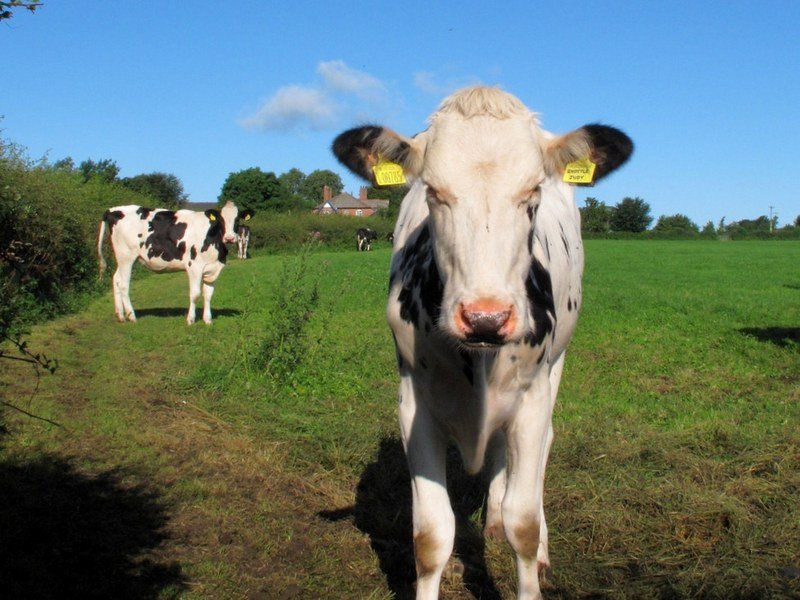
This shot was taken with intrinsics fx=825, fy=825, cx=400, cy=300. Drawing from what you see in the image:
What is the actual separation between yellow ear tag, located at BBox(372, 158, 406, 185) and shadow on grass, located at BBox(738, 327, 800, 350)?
9002 millimetres

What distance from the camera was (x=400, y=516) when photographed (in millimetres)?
5285

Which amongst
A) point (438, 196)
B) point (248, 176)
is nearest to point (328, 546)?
point (438, 196)

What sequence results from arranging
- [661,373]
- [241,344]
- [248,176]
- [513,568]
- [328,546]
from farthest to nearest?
[248,176] → [661,373] → [241,344] → [328,546] → [513,568]

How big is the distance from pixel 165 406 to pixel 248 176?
85891 millimetres

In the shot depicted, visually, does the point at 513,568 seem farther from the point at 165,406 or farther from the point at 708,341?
the point at 708,341

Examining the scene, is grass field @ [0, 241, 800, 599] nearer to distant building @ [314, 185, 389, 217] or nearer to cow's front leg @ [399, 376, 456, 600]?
cow's front leg @ [399, 376, 456, 600]

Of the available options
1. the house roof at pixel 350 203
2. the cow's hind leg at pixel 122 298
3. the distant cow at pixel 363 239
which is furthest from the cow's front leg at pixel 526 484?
the house roof at pixel 350 203

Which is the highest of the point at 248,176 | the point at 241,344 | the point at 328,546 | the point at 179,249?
the point at 248,176

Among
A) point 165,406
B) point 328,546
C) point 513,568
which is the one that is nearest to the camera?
point 513,568

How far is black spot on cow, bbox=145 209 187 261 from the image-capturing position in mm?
16391

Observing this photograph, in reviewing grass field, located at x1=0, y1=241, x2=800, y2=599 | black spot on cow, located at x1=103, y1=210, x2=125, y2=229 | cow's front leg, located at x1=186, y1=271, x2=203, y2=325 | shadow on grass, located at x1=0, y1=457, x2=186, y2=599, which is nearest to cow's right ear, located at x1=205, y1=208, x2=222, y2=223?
cow's front leg, located at x1=186, y1=271, x2=203, y2=325

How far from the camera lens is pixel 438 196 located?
10.8 feet

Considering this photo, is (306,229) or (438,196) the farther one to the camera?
(306,229)

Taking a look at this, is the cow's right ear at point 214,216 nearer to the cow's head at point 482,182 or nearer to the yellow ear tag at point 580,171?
A: the cow's head at point 482,182
